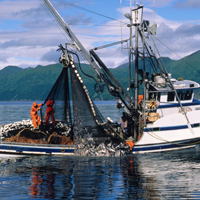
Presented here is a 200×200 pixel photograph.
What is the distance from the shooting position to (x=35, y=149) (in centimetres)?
2277

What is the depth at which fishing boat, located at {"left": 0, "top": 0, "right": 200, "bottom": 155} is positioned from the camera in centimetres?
2255

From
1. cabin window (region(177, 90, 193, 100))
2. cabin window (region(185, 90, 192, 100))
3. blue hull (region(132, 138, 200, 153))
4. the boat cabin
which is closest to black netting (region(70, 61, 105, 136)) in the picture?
blue hull (region(132, 138, 200, 153))

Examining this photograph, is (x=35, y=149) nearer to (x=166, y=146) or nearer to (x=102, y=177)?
(x=102, y=177)

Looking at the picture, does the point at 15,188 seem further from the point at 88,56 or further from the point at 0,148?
the point at 88,56

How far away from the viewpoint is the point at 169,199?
46.5ft

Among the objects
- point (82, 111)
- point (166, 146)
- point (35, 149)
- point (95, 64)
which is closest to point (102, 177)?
point (82, 111)

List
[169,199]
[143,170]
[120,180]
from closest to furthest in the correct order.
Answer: [169,199] < [120,180] < [143,170]

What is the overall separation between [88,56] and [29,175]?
950 cm

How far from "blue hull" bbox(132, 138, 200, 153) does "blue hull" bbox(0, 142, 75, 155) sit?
14.4 ft

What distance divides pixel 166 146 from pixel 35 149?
336 inches

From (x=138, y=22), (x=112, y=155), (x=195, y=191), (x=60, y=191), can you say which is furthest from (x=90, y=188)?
(x=138, y=22)

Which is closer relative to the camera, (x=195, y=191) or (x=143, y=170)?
(x=195, y=191)

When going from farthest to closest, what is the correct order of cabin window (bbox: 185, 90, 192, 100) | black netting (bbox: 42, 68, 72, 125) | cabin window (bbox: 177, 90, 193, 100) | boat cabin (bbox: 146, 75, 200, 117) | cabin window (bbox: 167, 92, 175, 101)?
cabin window (bbox: 185, 90, 192, 100) < cabin window (bbox: 177, 90, 193, 100) < cabin window (bbox: 167, 92, 175, 101) < boat cabin (bbox: 146, 75, 200, 117) < black netting (bbox: 42, 68, 72, 125)

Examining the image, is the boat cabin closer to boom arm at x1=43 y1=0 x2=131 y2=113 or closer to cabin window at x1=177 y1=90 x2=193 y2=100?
cabin window at x1=177 y1=90 x2=193 y2=100
